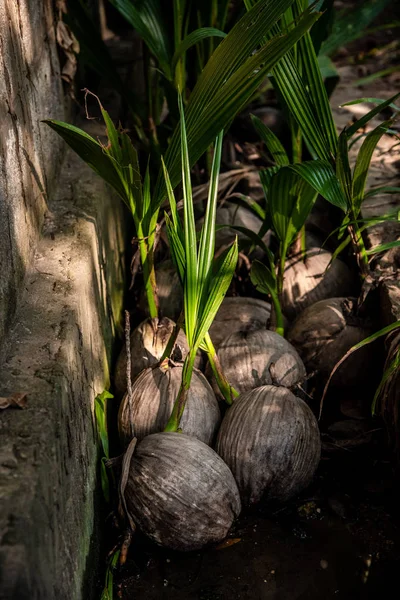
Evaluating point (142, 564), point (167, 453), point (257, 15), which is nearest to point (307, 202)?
point (257, 15)

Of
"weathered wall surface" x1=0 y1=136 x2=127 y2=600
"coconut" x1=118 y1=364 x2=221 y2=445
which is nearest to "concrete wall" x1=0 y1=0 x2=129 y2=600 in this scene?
"weathered wall surface" x1=0 y1=136 x2=127 y2=600

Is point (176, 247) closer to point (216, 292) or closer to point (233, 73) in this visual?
point (216, 292)

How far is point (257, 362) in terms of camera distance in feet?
7.12

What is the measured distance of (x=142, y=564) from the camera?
185 centimetres

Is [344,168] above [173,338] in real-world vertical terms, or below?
above

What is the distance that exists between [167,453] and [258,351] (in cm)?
50

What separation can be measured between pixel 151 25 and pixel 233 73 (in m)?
0.90

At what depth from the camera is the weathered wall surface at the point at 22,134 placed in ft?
5.77

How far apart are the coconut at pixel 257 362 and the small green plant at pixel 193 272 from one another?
29 cm

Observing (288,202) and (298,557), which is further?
(288,202)

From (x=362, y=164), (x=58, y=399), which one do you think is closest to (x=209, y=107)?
(x=362, y=164)

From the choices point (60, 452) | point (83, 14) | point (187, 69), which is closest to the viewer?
point (60, 452)

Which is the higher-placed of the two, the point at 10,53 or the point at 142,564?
the point at 10,53

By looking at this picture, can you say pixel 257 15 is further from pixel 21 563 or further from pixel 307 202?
pixel 21 563
